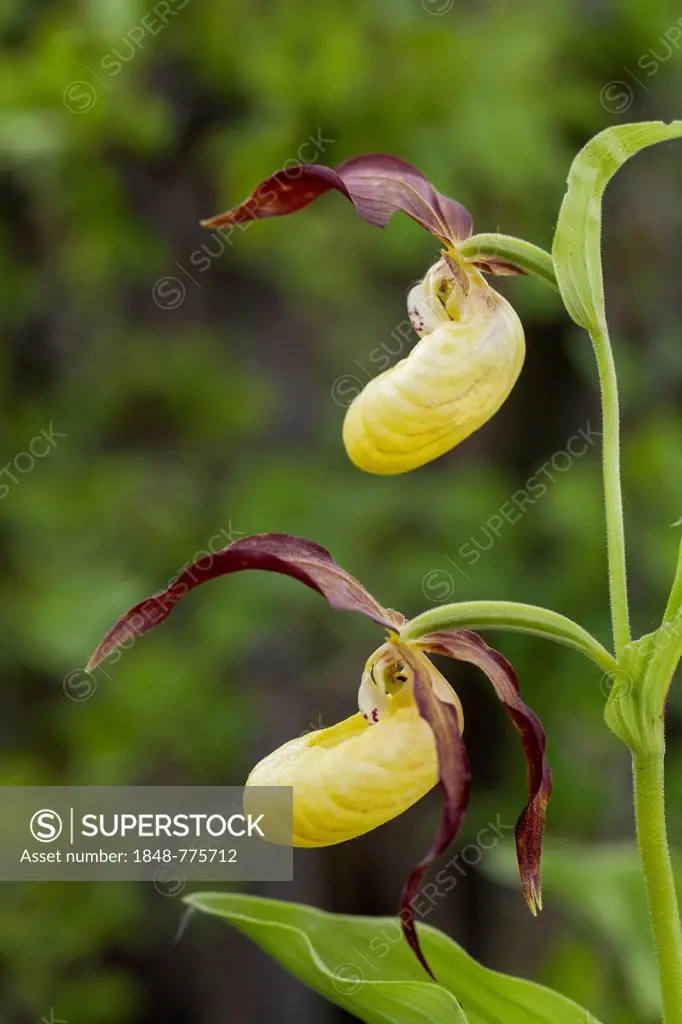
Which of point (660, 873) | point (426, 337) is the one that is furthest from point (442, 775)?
point (426, 337)

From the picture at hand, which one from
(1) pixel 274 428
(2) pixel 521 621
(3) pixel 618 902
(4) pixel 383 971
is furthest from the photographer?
(1) pixel 274 428

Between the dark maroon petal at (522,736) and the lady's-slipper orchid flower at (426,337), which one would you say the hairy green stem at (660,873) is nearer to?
the dark maroon petal at (522,736)

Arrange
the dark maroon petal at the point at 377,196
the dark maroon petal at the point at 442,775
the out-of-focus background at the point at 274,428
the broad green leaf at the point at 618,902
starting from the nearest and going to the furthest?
the dark maroon petal at the point at 442,775
the dark maroon petal at the point at 377,196
the broad green leaf at the point at 618,902
the out-of-focus background at the point at 274,428

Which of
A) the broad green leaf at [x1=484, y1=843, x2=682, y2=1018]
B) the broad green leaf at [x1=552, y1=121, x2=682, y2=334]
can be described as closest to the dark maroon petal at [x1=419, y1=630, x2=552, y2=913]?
the broad green leaf at [x1=552, y1=121, x2=682, y2=334]

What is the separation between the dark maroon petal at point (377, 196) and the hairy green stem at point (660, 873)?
1.30 ft

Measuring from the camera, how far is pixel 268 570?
0.76m

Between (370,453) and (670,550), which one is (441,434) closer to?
(370,453)

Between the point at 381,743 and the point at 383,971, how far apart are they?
0.27 metres

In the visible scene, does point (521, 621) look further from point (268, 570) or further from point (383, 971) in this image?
point (383, 971)

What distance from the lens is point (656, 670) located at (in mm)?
755

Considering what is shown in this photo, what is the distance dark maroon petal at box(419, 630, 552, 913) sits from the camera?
771mm

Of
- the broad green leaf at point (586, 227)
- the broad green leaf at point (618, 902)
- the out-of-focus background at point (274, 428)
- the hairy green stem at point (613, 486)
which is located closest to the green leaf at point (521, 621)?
the hairy green stem at point (613, 486)

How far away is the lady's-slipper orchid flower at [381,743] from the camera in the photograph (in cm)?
75

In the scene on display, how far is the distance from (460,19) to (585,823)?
157 centimetres
